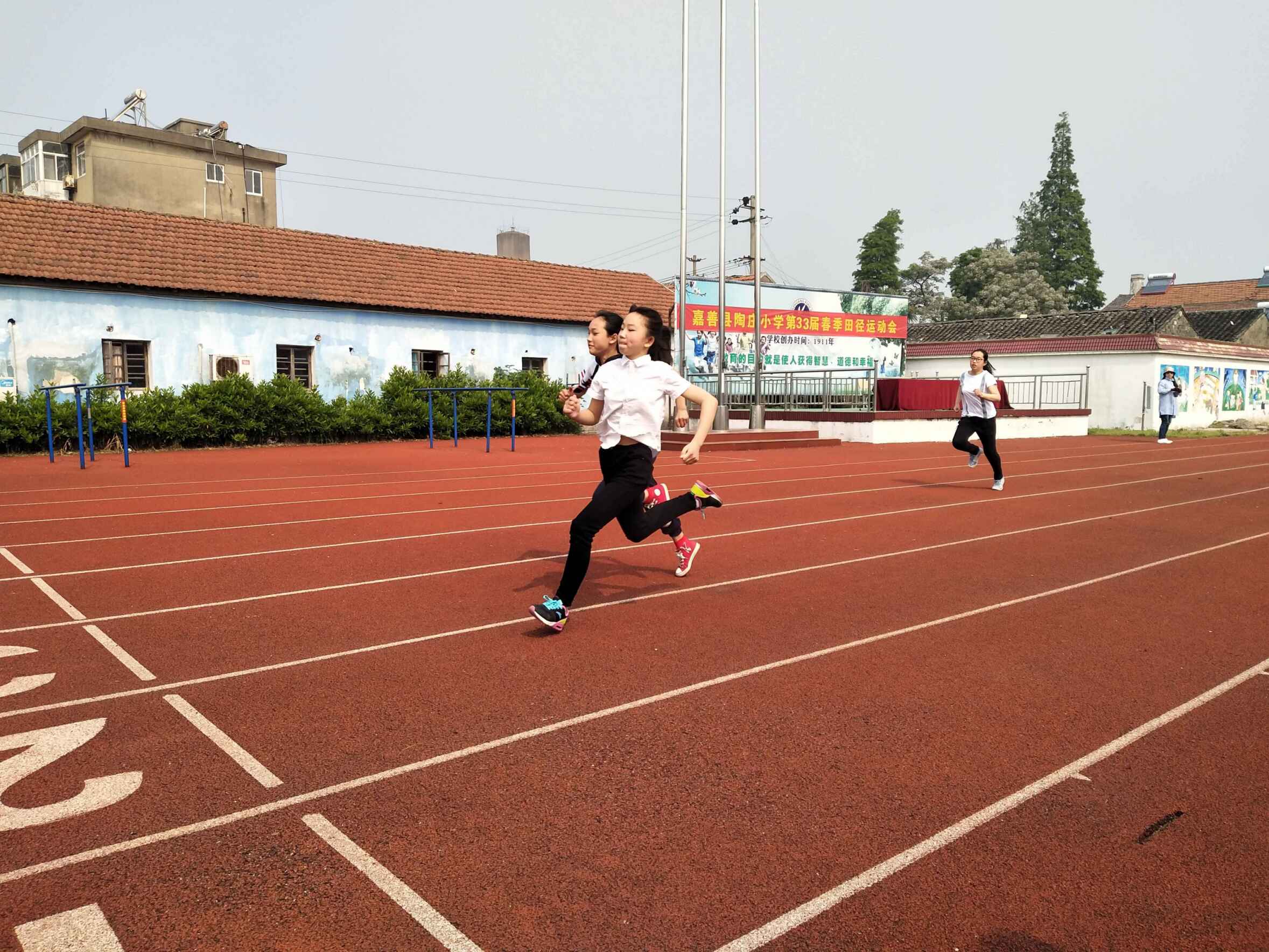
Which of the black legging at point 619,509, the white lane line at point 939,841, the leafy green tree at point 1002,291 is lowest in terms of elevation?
the white lane line at point 939,841

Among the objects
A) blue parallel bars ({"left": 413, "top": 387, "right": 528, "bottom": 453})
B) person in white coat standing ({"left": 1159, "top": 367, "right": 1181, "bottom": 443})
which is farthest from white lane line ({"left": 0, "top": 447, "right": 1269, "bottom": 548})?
person in white coat standing ({"left": 1159, "top": 367, "right": 1181, "bottom": 443})

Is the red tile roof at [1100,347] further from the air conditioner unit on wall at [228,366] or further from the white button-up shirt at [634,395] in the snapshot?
the white button-up shirt at [634,395]

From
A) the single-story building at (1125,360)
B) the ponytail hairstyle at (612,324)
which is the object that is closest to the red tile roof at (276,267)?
the single-story building at (1125,360)

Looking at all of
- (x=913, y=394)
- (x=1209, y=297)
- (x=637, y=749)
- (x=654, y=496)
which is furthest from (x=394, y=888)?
(x=1209, y=297)

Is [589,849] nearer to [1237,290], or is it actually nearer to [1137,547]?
[1137,547]

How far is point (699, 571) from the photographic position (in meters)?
7.05

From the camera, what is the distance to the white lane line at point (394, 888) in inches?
93.8

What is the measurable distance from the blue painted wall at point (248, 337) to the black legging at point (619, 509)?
1967 centimetres

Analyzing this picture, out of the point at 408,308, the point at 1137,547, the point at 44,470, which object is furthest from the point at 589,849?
the point at 408,308

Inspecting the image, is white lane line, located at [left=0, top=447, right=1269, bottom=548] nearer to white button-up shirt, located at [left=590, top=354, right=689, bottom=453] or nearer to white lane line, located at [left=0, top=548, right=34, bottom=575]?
white lane line, located at [left=0, top=548, right=34, bottom=575]

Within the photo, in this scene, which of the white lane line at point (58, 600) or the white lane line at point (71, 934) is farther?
the white lane line at point (58, 600)

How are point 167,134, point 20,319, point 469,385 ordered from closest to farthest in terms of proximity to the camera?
point 20,319 < point 469,385 < point 167,134

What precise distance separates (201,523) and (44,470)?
7.58m

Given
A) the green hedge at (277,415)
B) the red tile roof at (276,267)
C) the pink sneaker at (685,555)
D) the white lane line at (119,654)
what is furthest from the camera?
the red tile roof at (276,267)
